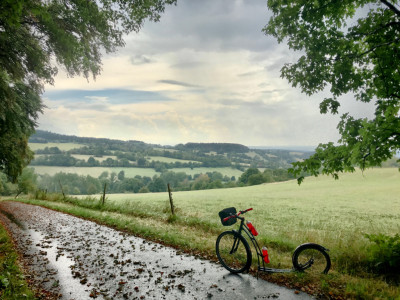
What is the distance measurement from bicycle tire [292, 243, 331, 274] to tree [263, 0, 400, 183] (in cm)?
242

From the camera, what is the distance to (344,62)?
7.94m

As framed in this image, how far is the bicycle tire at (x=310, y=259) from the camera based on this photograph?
629 cm

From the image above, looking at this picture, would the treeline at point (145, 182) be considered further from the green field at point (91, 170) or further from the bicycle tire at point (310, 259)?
the bicycle tire at point (310, 259)

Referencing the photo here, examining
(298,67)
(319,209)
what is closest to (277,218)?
(319,209)

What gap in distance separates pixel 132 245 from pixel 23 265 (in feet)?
11.4

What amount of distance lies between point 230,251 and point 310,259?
7.19ft

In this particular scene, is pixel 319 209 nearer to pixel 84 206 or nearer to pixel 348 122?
pixel 348 122

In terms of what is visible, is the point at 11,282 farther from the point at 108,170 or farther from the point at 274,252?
the point at 108,170

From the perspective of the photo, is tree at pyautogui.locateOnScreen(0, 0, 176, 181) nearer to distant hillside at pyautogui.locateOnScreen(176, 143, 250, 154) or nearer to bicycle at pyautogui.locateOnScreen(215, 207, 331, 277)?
bicycle at pyautogui.locateOnScreen(215, 207, 331, 277)

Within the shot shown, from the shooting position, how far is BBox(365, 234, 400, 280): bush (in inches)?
246

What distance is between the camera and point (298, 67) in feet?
28.8

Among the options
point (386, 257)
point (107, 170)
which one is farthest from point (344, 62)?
point (107, 170)

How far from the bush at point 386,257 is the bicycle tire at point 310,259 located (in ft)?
4.51

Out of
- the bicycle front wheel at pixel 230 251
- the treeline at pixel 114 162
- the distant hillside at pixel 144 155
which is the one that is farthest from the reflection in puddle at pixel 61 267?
the distant hillside at pixel 144 155
